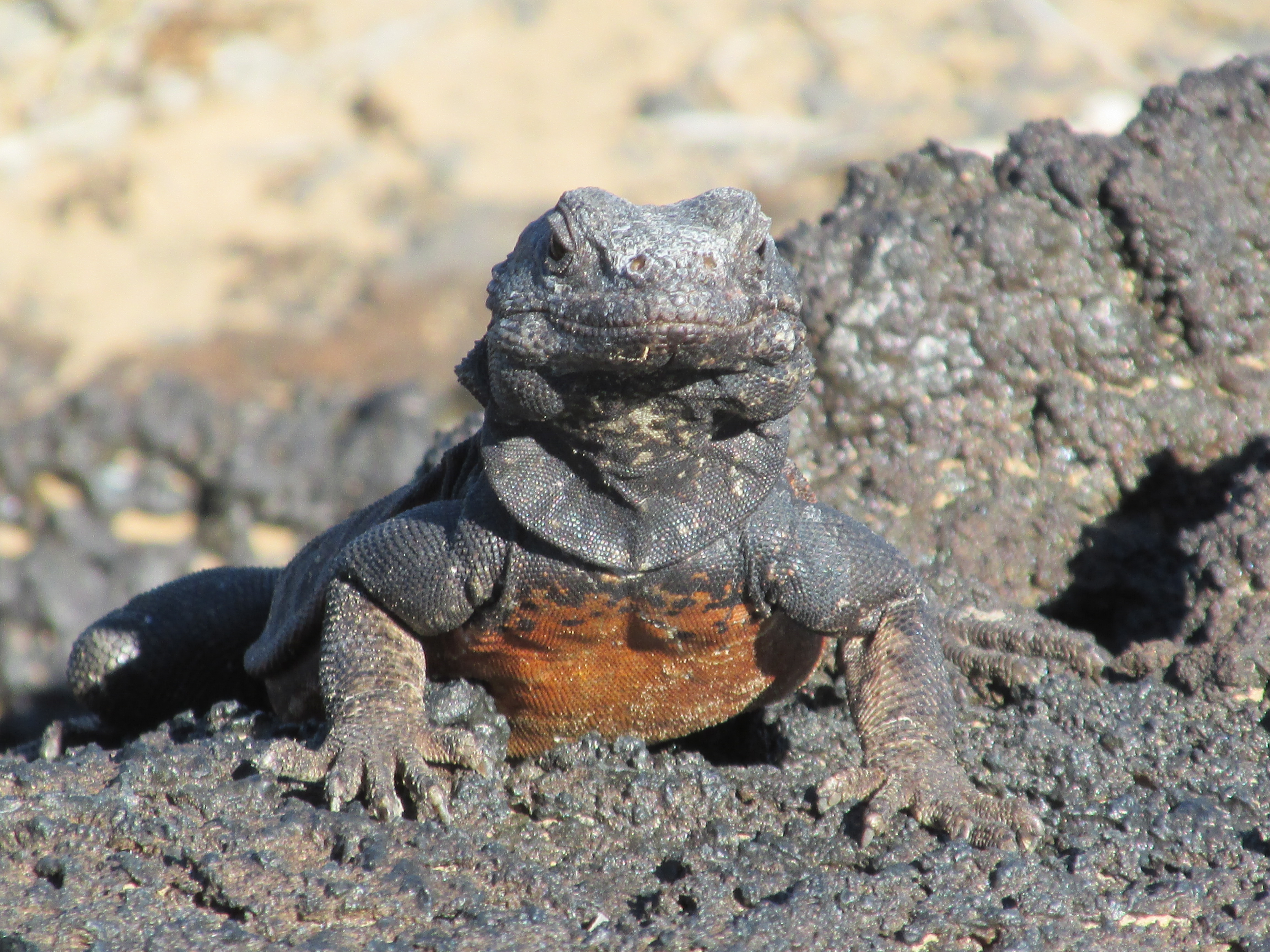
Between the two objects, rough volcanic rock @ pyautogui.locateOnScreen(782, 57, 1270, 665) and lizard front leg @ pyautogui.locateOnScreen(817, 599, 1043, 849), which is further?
rough volcanic rock @ pyautogui.locateOnScreen(782, 57, 1270, 665)

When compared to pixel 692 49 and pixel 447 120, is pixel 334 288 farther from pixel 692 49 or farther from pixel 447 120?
pixel 692 49

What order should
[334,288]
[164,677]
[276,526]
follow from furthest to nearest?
[334,288] < [276,526] < [164,677]

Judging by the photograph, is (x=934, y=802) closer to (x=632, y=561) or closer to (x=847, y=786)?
(x=847, y=786)

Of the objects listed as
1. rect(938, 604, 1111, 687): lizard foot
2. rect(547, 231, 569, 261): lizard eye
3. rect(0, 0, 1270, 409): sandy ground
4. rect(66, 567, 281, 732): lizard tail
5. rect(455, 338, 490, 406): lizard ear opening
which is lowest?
rect(66, 567, 281, 732): lizard tail

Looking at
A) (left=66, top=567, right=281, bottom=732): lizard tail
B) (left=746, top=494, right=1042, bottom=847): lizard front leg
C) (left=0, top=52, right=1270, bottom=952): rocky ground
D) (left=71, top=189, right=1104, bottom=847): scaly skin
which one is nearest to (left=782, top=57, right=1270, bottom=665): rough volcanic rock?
(left=0, top=52, right=1270, bottom=952): rocky ground

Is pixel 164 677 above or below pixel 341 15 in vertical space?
below

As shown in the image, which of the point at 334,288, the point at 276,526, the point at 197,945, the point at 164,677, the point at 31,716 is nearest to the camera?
the point at 197,945

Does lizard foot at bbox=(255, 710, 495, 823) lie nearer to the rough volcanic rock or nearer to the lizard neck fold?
the lizard neck fold

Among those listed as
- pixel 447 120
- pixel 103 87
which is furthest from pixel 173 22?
pixel 447 120
